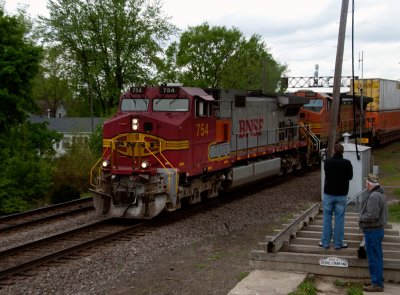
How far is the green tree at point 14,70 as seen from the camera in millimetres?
20656

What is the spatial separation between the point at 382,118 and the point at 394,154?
3.83m

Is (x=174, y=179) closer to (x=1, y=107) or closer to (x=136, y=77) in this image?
(x=1, y=107)

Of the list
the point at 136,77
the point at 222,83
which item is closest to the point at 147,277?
the point at 136,77

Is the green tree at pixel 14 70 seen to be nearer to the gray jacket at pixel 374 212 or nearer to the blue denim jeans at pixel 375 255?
the gray jacket at pixel 374 212

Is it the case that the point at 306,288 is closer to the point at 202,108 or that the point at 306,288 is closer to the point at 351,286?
the point at 351,286

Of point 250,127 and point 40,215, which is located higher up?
point 250,127

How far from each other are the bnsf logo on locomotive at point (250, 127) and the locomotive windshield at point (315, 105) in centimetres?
696

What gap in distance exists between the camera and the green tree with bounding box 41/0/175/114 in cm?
3934

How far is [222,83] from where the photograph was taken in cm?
6250

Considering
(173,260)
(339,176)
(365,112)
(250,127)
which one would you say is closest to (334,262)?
(339,176)

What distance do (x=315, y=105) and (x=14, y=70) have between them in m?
13.6

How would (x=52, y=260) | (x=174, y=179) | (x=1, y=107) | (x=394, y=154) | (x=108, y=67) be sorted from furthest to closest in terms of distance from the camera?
(x=108, y=67) → (x=394, y=154) → (x=1, y=107) → (x=174, y=179) → (x=52, y=260)

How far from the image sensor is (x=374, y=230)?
763 centimetres

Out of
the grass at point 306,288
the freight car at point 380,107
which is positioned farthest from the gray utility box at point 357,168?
the freight car at point 380,107
